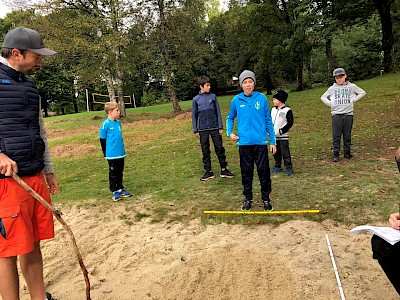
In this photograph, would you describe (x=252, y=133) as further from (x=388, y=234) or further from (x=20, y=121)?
(x=20, y=121)

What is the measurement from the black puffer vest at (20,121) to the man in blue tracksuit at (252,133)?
118 inches

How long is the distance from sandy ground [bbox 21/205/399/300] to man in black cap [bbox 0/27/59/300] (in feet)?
3.19

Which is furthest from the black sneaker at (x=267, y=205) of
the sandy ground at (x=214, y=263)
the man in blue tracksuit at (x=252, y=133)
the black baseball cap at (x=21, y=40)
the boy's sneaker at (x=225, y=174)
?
the black baseball cap at (x=21, y=40)

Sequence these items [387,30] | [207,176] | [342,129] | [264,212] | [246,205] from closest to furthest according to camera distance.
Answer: [264,212], [246,205], [207,176], [342,129], [387,30]

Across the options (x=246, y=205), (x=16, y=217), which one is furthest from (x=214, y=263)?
(x=16, y=217)

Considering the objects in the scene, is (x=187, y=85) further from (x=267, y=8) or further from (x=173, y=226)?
(x=173, y=226)

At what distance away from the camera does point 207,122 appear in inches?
284

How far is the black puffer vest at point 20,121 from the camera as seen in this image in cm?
268

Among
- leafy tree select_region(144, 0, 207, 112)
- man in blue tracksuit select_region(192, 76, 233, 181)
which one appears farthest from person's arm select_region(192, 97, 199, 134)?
leafy tree select_region(144, 0, 207, 112)

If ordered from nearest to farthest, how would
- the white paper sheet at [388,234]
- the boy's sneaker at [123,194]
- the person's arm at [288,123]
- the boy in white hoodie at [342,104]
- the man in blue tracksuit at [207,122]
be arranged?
the white paper sheet at [388,234] → the boy's sneaker at [123,194] → the person's arm at [288,123] → the man in blue tracksuit at [207,122] → the boy in white hoodie at [342,104]

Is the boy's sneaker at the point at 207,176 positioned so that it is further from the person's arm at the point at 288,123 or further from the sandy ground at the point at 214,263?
the sandy ground at the point at 214,263

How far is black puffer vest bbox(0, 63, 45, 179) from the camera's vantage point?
8.78 feet

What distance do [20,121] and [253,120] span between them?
332 cm

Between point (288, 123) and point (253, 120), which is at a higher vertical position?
point (253, 120)
